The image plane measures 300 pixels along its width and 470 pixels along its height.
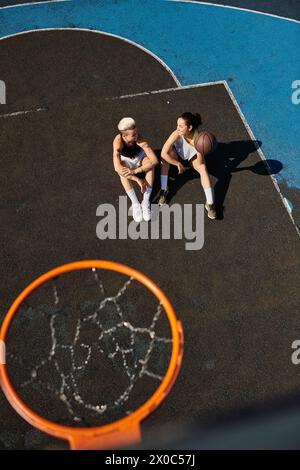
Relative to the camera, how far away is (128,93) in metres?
8.76

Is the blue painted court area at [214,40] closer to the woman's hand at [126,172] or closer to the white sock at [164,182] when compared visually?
the white sock at [164,182]

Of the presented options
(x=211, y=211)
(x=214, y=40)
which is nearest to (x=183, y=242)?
(x=211, y=211)

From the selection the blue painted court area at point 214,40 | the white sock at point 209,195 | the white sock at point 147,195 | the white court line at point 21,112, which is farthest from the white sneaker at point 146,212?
the white court line at point 21,112

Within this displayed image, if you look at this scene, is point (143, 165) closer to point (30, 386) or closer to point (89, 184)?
point (89, 184)

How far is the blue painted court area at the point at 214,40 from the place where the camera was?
870cm

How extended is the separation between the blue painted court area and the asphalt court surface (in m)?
0.55

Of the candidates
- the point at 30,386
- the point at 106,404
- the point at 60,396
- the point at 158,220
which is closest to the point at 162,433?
the point at 106,404

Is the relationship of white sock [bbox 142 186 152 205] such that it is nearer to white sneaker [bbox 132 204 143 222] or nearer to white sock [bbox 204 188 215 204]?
white sneaker [bbox 132 204 143 222]

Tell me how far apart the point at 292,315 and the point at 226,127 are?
342 centimetres

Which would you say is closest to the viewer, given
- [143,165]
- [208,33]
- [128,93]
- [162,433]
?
[162,433]

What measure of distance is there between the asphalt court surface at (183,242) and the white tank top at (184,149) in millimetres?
523

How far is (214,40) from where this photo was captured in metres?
9.72

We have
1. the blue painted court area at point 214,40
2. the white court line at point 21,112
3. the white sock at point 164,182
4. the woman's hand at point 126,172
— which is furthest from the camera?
the blue painted court area at point 214,40

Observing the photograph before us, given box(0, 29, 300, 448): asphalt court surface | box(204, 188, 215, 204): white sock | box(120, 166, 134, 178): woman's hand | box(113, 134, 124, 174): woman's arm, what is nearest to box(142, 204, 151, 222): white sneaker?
box(0, 29, 300, 448): asphalt court surface
